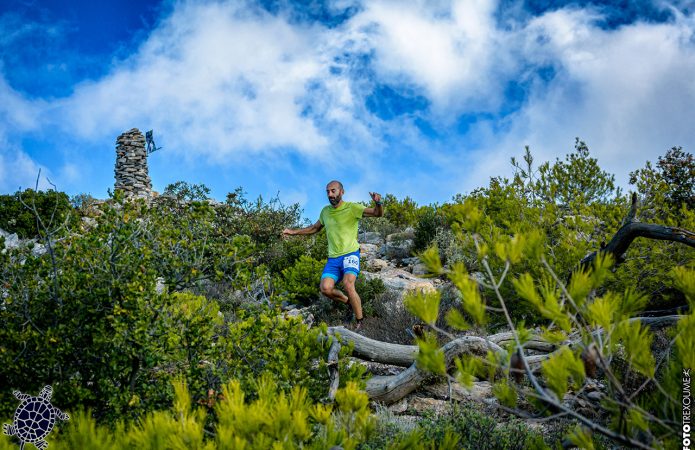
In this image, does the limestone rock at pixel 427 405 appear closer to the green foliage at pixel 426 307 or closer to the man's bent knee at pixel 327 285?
the man's bent knee at pixel 327 285

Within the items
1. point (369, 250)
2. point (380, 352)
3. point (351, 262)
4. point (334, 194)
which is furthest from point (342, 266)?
point (369, 250)

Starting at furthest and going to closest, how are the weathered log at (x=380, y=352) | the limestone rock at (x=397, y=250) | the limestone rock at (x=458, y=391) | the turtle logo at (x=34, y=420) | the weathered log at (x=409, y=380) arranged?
the limestone rock at (x=397, y=250)
the weathered log at (x=380, y=352)
the limestone rock at (x=458, y=391)
the weathered log at (x=409, y=380)
the turtle logo at (x=34, y=420)

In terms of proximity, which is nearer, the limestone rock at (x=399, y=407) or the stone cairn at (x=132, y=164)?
the limestone rock at (x=399, y=407)

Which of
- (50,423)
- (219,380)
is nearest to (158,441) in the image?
(50,423)

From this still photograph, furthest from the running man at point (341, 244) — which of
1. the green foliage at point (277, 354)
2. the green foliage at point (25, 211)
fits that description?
the green foliage at point (25, 211)

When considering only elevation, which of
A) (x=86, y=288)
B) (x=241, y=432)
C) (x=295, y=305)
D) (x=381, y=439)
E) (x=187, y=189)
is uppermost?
(x=187, y=189)

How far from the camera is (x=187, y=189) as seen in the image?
15867 mm

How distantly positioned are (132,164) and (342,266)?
17468 mm

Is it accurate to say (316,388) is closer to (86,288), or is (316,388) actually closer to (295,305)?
(86,288)

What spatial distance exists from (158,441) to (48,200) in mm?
16830

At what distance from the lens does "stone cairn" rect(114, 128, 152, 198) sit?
20844mm

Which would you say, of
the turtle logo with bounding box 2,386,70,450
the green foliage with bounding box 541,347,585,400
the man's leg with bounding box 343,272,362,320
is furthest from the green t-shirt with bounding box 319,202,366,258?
the green foliage with bounding box 541,347,585,400

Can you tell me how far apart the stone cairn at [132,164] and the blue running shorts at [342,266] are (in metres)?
16.3

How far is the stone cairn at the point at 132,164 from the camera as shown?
20.8 meters
